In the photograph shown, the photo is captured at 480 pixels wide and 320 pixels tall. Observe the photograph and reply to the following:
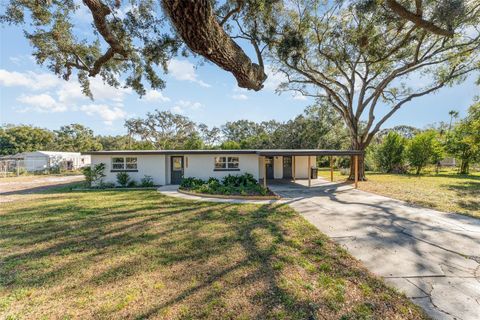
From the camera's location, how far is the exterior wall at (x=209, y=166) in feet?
45.2

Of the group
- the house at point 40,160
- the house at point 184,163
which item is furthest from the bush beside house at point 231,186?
the house at point 40,160

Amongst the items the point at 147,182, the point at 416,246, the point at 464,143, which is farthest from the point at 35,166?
the point at 464,143

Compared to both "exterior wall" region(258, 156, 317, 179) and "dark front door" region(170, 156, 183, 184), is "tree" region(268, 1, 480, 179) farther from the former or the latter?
"dark front door" region(170, 156, 183, 184)

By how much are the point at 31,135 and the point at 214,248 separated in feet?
162

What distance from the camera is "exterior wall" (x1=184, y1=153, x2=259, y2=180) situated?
13.8 m

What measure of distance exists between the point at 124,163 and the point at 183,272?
12.2m

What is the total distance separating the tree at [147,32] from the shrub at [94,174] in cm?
471

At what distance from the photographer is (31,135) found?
37750 mm

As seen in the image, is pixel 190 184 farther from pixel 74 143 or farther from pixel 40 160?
pixel 74 143

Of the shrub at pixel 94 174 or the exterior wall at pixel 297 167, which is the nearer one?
the shrub at pixel 94 174

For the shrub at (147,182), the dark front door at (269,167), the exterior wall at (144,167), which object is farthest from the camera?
the dark front door at (269,167)

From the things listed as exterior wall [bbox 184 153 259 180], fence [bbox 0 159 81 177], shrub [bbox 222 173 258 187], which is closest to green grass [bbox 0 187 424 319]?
shrub [bbox 222 173 258 187]

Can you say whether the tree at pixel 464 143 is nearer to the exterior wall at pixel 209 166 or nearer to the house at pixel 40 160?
the exterior wall at pixel 209 166

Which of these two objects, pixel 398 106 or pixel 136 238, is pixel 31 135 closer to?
pixel 136 238
